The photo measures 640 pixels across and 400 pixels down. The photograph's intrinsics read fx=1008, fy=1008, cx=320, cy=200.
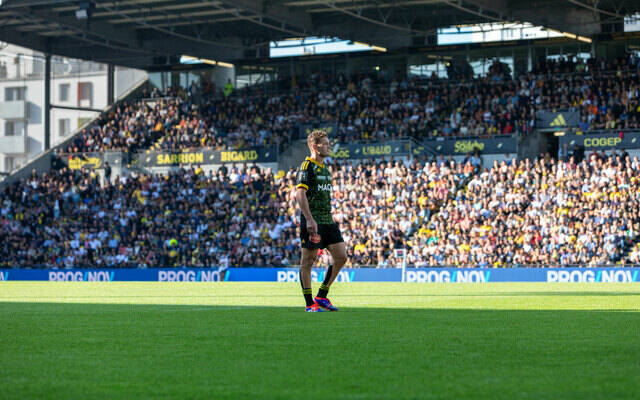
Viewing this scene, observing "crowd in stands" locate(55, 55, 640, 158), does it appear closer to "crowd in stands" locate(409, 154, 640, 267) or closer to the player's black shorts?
"crowd in stands" locate(409, 154, 640, 267)

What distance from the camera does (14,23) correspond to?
5241cm

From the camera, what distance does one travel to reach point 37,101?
293 ft

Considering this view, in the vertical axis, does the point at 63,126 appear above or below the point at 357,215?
above

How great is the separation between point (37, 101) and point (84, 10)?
152 ft

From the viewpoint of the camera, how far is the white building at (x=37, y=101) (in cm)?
8738

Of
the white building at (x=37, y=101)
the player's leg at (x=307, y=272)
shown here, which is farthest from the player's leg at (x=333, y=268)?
the white building at (x=37, y=101)

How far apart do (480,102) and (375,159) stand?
20.1ft

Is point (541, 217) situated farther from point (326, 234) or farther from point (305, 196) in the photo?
point (305, 196)

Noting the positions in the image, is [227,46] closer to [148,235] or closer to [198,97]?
[198,97]

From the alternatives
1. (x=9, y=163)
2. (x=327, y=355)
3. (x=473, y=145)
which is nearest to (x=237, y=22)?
(x=473, y=145)

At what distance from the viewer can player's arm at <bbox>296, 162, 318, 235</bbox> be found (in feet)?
43.9

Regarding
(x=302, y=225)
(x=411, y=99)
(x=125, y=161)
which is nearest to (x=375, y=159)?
(x=411, y=99)

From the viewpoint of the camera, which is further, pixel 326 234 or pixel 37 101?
pixel 37 101

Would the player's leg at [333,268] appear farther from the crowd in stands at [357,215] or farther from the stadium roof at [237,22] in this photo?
the stadium roof at [237,22]
